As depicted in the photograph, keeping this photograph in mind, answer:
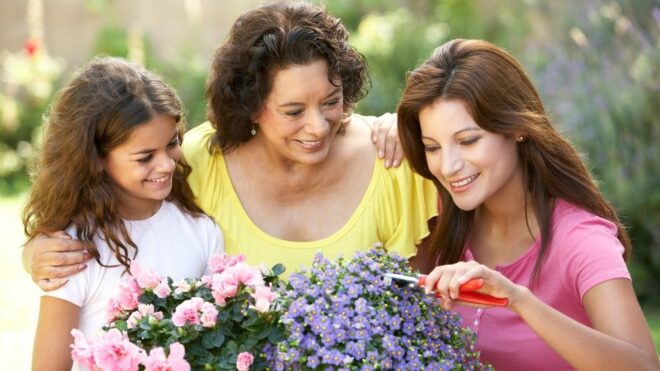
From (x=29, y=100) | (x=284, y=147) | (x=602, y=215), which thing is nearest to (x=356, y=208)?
(x=284, y=147)

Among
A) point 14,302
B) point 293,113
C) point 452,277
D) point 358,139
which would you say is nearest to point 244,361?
point 452,277

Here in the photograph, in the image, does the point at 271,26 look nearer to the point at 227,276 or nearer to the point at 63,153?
the point at 63,153

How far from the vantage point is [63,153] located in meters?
3.12

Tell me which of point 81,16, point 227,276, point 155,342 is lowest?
point 155,342

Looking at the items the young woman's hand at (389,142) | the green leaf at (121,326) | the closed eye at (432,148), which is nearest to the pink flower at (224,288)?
the green leaf at (121,326)

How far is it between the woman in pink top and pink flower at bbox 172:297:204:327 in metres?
0.82

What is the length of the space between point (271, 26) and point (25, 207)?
0.92 m

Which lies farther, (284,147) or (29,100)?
(29,100)

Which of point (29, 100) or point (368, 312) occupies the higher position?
point (29, 100)

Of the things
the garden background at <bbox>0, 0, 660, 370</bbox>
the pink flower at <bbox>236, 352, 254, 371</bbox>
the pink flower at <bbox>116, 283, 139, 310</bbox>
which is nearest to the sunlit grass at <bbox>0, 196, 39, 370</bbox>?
the garden background at <bbox>0, 0, 660, 370</bbox>

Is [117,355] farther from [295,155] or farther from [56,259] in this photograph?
[295,155]

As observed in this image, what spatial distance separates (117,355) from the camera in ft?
7.79

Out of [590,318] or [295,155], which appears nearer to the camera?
[590,318]

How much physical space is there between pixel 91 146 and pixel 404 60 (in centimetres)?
480
